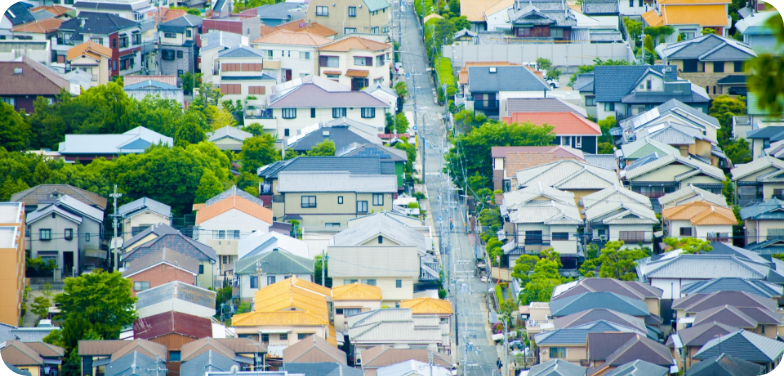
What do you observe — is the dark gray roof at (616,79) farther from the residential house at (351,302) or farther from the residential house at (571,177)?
the residential house at (351,302)

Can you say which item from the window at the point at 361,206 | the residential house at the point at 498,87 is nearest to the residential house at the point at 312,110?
the residential house at the point at 498,87

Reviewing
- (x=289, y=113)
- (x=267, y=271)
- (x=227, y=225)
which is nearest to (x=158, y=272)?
(x=267, y=271)

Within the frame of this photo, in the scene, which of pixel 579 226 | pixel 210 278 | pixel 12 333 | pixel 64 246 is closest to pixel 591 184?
pixel 579 226

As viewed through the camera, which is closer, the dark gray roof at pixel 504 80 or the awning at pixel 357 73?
the dark gray roof at pixel 504 80

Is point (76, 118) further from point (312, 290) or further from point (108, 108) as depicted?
point (312, 290)

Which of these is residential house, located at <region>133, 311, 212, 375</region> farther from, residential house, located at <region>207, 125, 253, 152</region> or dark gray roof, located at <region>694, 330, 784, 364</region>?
residential house, located at <region>207, 125, 253, 152</region>

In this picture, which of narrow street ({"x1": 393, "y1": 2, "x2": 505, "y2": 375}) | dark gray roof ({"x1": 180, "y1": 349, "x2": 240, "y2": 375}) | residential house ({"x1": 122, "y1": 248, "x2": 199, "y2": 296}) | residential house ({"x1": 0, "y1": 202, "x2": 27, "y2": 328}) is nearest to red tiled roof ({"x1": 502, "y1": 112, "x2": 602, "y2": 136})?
narrow street ({"x1": 393, "y1": 2, "x2": 505, "y2": 375})

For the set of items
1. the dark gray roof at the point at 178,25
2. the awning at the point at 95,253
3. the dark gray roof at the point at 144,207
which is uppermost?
the dark gray roof at the point at 178,25
